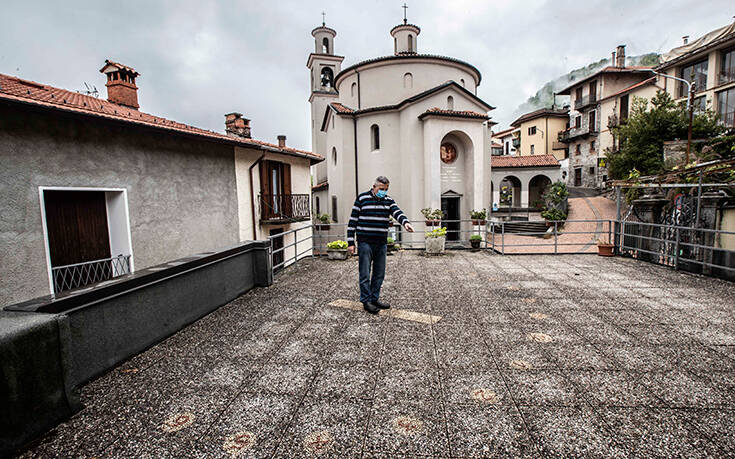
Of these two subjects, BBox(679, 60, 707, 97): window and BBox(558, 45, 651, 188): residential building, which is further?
BBox(558, 45, 651, 188): residential building

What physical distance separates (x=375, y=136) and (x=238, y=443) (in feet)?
60.7

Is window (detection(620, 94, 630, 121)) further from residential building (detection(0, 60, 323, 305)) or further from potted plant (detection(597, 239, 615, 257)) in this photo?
residential building (detection(0, 60, 323, 305))

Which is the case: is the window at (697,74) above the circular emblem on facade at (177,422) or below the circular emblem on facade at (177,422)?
above

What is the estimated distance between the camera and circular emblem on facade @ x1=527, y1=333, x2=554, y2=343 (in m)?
4.03

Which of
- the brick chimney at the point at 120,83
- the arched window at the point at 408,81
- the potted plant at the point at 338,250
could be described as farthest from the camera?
the arched window at the point at 408,81

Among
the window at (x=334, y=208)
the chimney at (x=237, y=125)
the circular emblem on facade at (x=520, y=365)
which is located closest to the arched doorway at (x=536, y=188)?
the window at (x=334, y=208)

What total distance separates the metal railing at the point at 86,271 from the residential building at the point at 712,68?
98.1 ft

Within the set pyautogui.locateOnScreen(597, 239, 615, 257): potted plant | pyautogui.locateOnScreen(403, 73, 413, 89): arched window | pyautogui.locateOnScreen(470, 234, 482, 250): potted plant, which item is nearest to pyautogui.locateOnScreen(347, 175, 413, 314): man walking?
pyautogui.locateOnScreen(470, 234, 482, 250): potted plant

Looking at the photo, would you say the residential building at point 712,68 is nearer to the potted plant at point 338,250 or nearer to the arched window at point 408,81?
the arched window at point 408,81

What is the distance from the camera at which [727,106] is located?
73.6ft

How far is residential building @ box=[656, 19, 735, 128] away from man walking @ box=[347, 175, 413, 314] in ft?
86.2

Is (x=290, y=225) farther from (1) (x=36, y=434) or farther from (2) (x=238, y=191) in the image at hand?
(1) (x=36, y=434)

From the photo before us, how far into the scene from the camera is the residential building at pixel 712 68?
72.2ft

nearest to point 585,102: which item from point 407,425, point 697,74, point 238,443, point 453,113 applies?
point 697,74
